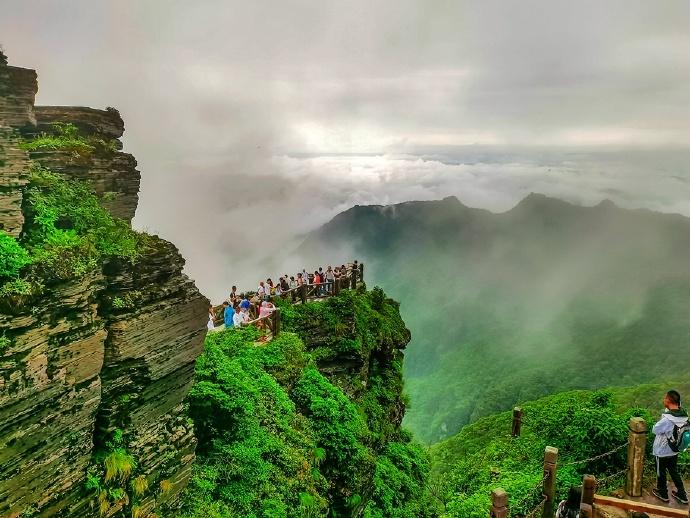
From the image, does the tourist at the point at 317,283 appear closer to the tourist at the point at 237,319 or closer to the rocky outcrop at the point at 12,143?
the tourist at the point at 237,319

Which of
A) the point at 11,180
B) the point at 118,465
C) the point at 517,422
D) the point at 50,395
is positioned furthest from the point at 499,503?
the point at 11,180

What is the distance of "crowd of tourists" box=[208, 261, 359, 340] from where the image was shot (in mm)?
19703

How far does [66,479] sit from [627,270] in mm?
168713

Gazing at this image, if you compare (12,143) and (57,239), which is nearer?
(12,143)

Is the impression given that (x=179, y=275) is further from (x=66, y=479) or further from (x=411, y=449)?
(x=411, y=449)

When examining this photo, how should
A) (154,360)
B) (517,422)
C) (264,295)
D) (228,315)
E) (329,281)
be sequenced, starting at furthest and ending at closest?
(329,281) < (264,295) < (228,315) < (517,422) < (154,360)

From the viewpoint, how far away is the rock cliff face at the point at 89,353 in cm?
725

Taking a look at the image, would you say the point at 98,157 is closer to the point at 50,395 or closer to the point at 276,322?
the point at 50,395

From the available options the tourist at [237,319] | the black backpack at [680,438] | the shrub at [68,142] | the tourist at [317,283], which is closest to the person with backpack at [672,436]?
the black backpack at [680,438]

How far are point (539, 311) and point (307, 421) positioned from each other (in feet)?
461

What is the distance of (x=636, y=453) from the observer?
430 inches

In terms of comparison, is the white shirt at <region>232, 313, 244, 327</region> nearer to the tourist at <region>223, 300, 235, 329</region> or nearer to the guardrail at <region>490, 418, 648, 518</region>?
the tourist at <region>223, 300, 235, 329</region>

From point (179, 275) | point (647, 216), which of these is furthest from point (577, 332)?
point (179, 275)

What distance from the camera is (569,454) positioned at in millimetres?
13609
